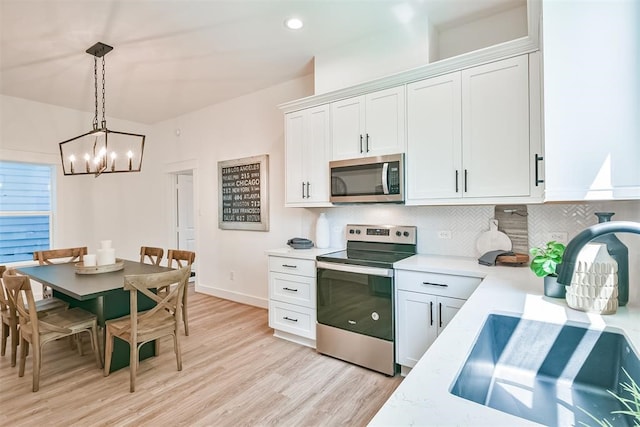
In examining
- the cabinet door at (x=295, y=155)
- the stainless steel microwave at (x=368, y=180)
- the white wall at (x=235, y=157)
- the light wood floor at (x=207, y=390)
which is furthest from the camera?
the white wall at (x=235, y=157)

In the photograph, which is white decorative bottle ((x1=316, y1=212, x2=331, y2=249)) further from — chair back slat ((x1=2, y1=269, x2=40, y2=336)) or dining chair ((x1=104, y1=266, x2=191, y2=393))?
chair back slat ((x1=2, y1=269, x2=40, y2=336))

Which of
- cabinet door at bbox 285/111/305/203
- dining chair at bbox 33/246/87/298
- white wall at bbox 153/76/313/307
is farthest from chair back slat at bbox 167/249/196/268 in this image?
dining chair at bbox 33/246/87/298

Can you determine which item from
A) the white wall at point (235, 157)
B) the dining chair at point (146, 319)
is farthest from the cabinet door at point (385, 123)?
the dining chair at point (146, 319)

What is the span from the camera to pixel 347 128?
2.97m

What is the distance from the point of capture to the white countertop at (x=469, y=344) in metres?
0.66

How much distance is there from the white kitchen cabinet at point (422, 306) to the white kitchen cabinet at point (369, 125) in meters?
1.07

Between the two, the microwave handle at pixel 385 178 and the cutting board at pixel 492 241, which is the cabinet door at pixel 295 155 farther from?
the cutting board at pixel 492 241

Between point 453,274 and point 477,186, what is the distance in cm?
67

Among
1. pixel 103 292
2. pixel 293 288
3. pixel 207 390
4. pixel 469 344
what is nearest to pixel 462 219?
pixel 293 288

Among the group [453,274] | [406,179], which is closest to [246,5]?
[406,179]

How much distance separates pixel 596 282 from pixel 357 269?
1.58m

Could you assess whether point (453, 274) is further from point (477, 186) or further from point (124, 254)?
point (124, 254)

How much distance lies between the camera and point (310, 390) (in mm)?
2369

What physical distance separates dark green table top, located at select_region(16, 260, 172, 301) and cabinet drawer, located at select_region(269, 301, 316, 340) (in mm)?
1176
